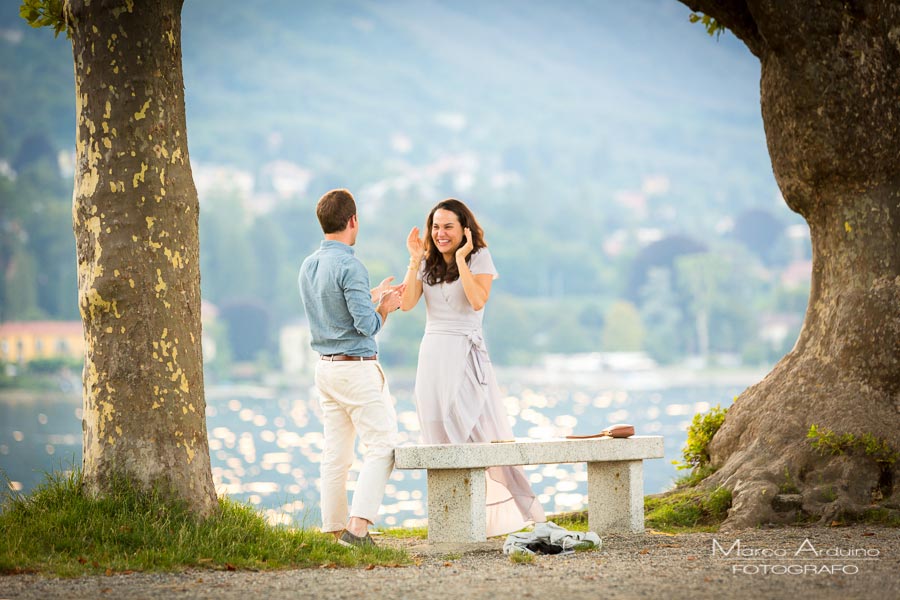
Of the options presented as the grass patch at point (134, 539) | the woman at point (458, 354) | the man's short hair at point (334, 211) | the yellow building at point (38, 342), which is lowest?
the grass patch at point (134, 539)

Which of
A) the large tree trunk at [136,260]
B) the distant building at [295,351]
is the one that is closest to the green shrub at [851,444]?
the large tree trunk at [136,260]

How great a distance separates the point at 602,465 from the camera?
8.43 m

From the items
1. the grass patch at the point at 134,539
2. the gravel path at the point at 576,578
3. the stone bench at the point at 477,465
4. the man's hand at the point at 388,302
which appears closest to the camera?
the gravel path at the point at 576,578

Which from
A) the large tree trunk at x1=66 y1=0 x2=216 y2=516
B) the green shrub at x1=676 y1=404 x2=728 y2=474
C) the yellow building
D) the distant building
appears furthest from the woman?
the distant building

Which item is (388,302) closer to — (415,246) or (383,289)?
(383,289)

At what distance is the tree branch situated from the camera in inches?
378

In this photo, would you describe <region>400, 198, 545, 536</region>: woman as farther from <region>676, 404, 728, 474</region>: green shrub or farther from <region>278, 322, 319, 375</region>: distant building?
<region>278, 322, 319, 375</region>: distant building

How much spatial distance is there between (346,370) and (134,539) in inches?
64.8

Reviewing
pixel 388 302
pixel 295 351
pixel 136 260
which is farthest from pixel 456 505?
pixel 295 351

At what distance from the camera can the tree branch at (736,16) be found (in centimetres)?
959

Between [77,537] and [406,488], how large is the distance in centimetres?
3301

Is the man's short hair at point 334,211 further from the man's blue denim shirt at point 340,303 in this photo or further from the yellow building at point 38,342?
the yellow building at point 38,342

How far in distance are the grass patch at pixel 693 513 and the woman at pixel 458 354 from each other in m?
1.20

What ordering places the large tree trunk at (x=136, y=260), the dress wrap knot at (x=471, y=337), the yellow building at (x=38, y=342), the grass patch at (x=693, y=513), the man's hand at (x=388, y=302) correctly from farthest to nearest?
the yellow building at (x=38, y=342) → the grass patch at (x=693, y=513) → the dress wrap knot at (x=471, y=337) → the man's hand at (x=388, y=302) → the large tree trunk at (x=136, y=260)
